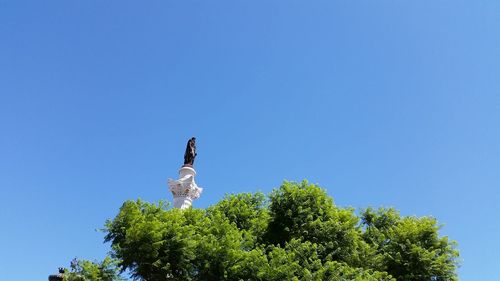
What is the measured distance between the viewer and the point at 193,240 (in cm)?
2227

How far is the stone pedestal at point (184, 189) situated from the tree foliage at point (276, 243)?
16.3 ft

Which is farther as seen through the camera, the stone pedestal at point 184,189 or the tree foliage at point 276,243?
the stone pedestal at point 184,189

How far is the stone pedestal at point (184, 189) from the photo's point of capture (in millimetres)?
35375

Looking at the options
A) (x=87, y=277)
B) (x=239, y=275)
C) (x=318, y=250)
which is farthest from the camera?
(x=318, y=250)

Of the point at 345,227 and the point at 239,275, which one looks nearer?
the point at 239,275

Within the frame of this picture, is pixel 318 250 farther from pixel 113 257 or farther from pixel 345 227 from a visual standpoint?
pixel 113 257

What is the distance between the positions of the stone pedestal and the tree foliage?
4.97 meters

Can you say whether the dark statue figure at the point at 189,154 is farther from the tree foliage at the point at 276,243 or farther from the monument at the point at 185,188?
the tree foliage at the point at 276,243

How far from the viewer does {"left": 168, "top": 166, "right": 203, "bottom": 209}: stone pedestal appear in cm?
3538

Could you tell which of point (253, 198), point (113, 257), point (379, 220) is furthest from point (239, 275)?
point (379, 220)

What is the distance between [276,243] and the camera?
2597 centimetres

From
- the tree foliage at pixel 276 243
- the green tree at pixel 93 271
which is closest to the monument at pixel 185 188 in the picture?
the tree foliage at pixel 276 243

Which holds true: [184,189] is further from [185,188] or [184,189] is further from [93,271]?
[93,271]

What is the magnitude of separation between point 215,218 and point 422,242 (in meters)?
11.9
